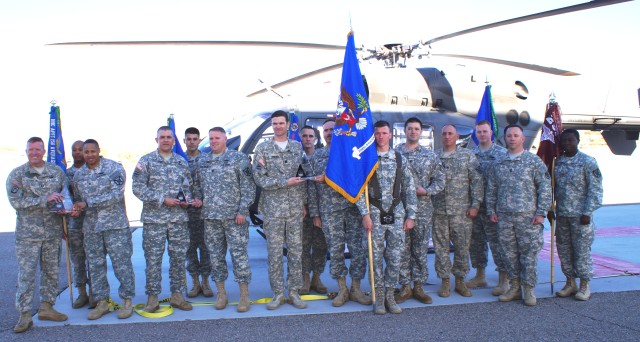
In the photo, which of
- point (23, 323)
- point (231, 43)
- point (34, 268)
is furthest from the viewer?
point (231, 43)

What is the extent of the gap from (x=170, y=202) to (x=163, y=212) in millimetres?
154

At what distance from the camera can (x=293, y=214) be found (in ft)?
15.7

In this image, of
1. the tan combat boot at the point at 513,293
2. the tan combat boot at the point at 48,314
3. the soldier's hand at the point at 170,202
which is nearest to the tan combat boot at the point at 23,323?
the tan combat boot at the point at 48,314

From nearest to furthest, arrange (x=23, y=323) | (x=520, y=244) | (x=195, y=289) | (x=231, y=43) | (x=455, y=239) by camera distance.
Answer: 1. (x=23, y=323)
2. (x=520, y=244)
3. (x=455, y=239)
4. (x=195, y=289)
5. (x=231, y=43)

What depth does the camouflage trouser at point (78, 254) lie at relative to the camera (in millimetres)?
4953

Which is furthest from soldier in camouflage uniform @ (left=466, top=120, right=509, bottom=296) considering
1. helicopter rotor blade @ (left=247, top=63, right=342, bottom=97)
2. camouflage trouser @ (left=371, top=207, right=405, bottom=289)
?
helicopter rotor blade @ (left=247, top=63, right=342, bottom=97)

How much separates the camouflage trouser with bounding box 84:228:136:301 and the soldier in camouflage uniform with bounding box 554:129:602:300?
13.8ft

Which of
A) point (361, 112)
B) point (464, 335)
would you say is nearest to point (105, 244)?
point (361, 112)

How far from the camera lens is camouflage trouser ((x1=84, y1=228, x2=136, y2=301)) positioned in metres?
4.55

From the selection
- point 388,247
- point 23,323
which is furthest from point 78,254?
point 388,247

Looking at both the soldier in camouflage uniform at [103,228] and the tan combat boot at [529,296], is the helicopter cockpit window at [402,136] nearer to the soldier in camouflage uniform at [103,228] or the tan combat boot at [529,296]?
the tan combat boot at [529,296]

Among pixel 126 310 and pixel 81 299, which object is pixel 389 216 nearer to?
pixel 126 310

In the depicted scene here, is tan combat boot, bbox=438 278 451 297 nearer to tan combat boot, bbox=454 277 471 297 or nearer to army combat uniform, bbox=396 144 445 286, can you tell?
tan combat boot, bbox=454 277 471 297

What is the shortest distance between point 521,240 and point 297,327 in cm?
233
